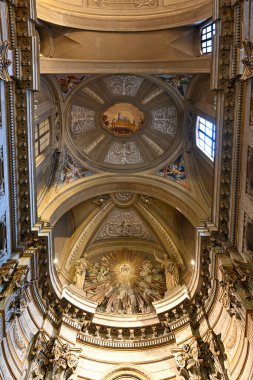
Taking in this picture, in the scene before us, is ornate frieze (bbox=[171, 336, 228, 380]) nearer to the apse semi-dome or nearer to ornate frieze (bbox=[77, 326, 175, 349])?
ornate frieze (bbox=[77, 326, 175, 349])

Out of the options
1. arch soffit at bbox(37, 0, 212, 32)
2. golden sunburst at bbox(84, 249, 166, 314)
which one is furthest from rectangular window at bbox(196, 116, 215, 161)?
golden sunburst at bbox(84, 249, 166, 314)

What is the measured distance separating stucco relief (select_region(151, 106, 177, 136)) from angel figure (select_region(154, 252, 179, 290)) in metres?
6.97

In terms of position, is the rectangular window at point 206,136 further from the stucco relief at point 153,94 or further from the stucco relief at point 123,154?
the stucco relief at point 123,154

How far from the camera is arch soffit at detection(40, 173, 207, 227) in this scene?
18125 millimetres

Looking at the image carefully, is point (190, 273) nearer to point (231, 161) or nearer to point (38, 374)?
point (231, 161)

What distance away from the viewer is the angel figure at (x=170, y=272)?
1894 centimetres

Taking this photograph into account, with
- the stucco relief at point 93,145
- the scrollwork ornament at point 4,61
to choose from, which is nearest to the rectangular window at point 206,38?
the stucco relief at point 93,145

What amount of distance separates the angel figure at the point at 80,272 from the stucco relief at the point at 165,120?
834 centimetres

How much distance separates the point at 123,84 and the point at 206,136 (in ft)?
17.5

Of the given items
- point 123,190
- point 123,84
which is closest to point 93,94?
point 123,84

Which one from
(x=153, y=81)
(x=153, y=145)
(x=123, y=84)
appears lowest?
(x=153, y=145)

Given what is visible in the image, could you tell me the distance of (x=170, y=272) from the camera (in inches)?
769

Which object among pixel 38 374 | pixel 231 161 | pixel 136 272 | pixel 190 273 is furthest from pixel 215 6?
pixel 38 374

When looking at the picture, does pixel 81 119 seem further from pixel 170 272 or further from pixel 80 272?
pixel 170 272
